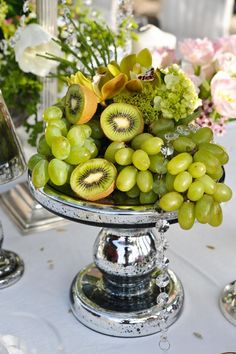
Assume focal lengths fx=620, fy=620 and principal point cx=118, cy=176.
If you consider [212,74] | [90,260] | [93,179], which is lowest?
[90,260]

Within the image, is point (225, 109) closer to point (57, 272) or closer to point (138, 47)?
point (57, 272)

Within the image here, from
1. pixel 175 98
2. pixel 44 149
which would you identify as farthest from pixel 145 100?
pixel 44 149

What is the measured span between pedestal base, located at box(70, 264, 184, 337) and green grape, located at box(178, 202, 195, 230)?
18 centimetres

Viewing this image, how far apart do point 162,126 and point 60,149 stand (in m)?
0.14

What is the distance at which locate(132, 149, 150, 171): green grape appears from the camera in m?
0.76

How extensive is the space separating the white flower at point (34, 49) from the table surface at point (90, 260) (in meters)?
0.29

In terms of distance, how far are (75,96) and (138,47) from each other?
2.68 feet

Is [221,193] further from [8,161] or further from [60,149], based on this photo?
[8,161]

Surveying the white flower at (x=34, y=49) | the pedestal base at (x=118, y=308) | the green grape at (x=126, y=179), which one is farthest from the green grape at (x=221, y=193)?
the white flower at (x=34, y=49)

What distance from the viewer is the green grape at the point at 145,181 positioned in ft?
2.49

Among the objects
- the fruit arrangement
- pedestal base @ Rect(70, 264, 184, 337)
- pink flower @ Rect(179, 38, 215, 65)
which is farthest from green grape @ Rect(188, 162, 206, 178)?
pink flower @ Rect(179, 38, 215, 65)

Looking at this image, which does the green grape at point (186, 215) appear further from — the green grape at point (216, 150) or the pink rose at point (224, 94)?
the pink rose at point (224, 94)

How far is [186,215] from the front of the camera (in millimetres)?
742

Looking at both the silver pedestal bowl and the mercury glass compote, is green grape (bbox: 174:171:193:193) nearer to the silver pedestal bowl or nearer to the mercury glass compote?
the silver pedestal bowl
